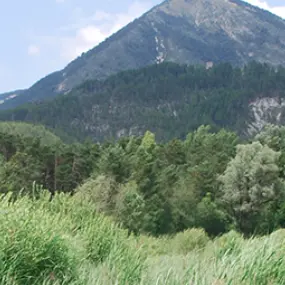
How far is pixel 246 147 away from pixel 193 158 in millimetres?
19613

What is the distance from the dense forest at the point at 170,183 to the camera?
51.7m

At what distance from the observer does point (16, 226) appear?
9.37 meters

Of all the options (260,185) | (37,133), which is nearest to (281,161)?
(260,185)

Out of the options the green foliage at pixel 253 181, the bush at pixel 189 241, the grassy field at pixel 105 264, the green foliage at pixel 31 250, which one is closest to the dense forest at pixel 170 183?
the green foliage at pixel 253 181

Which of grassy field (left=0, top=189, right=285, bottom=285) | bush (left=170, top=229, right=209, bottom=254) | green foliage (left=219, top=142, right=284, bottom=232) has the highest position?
grassy field (left=0, top=189, right=285, bottom=285)

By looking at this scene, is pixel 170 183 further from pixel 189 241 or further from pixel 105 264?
pixel 105 264

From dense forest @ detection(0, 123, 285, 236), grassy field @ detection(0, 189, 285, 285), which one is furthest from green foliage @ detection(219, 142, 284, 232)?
grassy field @ detection(0, 189, 285, 285)

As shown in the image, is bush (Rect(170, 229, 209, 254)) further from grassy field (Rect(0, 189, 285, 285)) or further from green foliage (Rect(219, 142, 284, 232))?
grassy field (Rect(0, 189, 285, 285))

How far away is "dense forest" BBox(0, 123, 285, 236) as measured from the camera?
170 ft

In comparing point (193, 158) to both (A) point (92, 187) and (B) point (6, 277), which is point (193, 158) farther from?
(B) point (6, 277)

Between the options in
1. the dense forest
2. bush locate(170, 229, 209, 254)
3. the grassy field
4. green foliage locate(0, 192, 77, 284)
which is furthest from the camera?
the dense forest

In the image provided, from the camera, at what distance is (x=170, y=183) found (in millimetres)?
63594

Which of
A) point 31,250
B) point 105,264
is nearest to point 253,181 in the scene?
point 105,264

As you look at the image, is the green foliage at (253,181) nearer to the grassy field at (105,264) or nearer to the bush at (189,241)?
the bush at (189,241)
